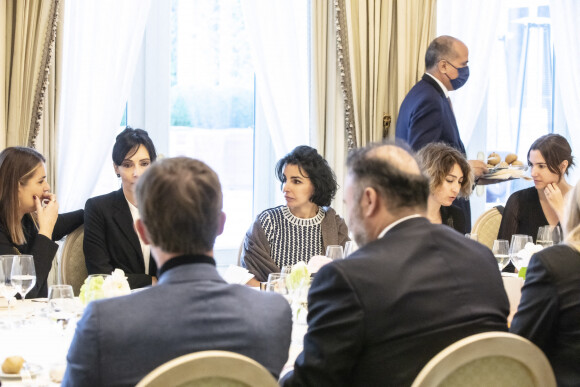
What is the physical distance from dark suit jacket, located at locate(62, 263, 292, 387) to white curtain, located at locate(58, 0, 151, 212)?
3121 mm

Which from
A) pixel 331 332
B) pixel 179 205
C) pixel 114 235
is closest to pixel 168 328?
pixel 179 205

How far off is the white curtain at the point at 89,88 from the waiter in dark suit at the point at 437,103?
1.76 metres

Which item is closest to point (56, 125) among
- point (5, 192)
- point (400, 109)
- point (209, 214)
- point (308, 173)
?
point (5, 192)

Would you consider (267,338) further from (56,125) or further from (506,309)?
(56,125)

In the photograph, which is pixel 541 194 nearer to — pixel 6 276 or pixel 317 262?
pixel 317 262

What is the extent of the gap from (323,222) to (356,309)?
212cm

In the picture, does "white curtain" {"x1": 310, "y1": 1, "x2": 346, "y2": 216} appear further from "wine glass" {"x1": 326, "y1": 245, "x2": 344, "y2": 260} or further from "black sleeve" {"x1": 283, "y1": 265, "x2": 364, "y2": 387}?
"black sleeve" {"x1": 283, "y1": 265, "x2": 364, "y2": 387}

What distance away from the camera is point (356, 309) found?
189cm

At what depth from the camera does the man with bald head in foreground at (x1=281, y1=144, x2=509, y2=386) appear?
1902mm

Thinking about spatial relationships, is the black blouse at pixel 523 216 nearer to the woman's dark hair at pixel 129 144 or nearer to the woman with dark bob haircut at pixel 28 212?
the woman's dark hair at pixel 129 144

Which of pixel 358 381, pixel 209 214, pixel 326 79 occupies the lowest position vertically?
pixel 358 381

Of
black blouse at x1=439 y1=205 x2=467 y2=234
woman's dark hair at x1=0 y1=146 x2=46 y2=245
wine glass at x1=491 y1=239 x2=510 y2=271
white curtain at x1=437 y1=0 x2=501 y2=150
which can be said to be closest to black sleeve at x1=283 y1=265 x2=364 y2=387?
wine glass at x1=491 y1=239 x2=510 y2=271

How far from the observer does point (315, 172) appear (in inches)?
157

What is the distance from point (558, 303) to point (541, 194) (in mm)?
2441
